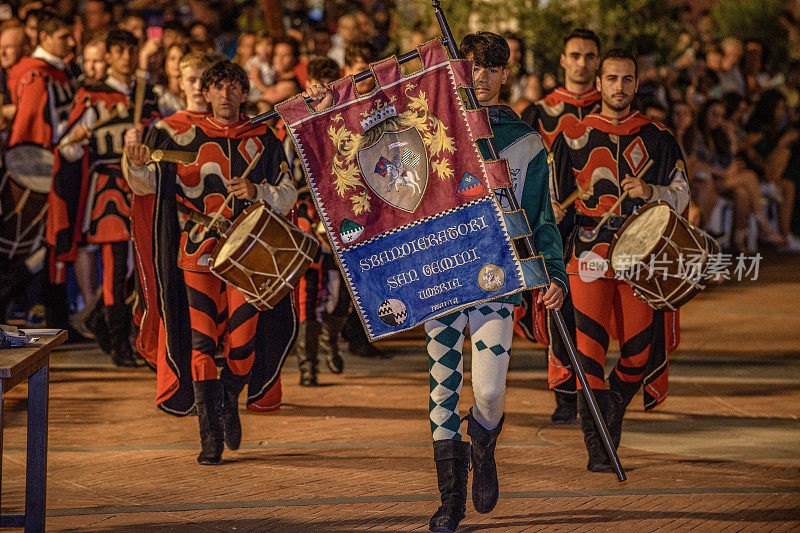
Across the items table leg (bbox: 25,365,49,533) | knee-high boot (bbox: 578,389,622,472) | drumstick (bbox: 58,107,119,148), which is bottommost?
knee-high boot (bbox: 578,389,622,472)

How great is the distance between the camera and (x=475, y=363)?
17.9 ft

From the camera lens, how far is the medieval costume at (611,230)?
6.67 m

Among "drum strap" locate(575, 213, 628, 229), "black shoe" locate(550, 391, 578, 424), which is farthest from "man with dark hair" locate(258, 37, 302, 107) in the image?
"drum strap" locate(575, 213, 628, 229)

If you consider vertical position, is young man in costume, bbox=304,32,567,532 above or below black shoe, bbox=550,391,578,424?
above

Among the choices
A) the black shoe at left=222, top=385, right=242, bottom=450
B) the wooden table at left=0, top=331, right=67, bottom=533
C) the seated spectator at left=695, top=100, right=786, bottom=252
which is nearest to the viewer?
the wooden table at left=0, top=331, right=67, bottom=533

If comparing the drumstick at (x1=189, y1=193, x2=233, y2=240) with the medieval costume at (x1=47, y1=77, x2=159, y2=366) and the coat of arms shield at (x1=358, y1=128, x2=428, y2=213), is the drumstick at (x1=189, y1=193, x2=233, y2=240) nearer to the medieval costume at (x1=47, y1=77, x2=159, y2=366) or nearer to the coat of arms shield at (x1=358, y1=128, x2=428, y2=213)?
the coat of arms shield at (x1=358, y1=128, x2=428, y2=213)

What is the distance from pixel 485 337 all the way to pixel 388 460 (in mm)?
1638

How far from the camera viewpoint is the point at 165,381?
704cm

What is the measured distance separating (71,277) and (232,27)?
→ 5.25 m

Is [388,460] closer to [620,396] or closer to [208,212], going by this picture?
[620,396]

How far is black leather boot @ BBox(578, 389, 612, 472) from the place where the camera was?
21.2 feet

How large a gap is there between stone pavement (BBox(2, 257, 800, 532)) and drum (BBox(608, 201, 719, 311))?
101 cm

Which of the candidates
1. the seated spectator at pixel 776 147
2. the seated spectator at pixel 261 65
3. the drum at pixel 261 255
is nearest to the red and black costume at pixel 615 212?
the drum at pixel 261 255

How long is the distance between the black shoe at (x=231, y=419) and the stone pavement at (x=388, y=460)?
9 centimetres
